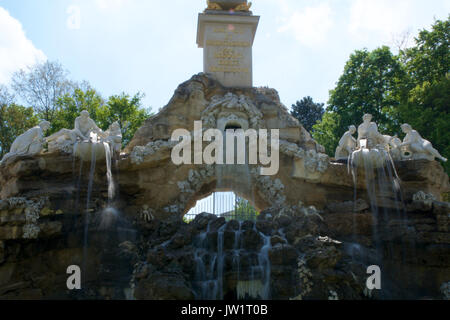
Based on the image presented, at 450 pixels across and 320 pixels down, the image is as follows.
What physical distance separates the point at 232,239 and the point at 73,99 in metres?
15.0

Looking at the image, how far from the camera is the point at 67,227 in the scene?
1203cm

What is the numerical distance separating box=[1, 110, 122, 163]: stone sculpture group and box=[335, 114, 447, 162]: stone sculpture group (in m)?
6.60

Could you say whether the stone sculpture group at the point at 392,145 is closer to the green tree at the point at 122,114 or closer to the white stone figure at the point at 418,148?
the white stone figure at the point at 418,148

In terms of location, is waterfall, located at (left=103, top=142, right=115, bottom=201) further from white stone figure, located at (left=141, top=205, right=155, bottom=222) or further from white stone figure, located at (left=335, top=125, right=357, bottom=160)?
white stone figure, located at (left=335, top=125, right=357, bottom=160)

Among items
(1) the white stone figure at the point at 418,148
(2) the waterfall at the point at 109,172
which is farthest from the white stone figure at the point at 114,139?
(1) the white stone figure at the point at 418,148

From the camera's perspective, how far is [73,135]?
44.1 feet

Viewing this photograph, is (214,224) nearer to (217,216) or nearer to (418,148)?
(217,216)

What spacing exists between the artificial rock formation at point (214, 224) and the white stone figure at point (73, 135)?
0.26 meters

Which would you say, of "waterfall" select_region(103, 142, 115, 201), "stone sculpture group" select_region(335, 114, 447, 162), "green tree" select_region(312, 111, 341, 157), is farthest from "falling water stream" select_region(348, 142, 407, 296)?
"green tree" select_region(312, 111, 341, 157)

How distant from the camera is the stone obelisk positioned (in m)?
16.6

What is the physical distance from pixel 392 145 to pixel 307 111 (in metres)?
20.9

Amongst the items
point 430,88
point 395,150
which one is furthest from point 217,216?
point 430,88
